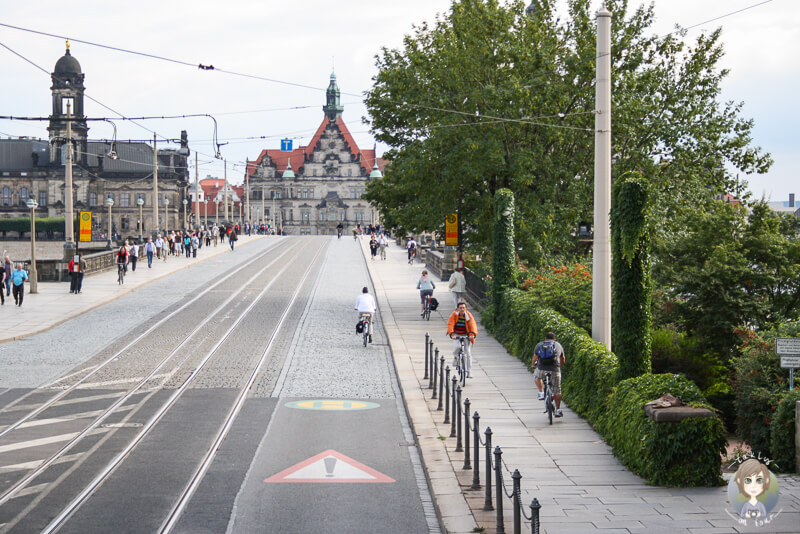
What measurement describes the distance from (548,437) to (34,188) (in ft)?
454

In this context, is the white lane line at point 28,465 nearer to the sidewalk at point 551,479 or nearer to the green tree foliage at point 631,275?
the sidewalk at point 551,479

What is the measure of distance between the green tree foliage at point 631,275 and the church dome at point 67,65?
4399 inches

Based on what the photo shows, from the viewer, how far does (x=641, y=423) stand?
40.5 feet

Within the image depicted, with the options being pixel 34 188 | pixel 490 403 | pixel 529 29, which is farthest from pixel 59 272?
pixel 34 188

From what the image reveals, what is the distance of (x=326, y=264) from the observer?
62.2 m

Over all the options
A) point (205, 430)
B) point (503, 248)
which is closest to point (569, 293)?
point (503, 248)

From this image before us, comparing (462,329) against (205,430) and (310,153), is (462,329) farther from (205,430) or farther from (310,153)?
(310,153)

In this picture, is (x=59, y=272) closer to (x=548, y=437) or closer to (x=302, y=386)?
(x=302, y=386)

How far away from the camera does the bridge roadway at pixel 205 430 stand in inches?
433

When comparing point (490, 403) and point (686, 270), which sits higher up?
point (686, 270)

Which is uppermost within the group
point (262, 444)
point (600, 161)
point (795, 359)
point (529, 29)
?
point (529, 29)

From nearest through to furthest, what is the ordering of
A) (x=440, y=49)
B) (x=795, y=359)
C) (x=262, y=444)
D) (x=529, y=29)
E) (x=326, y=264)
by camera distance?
(x=795, y=359)
(x=262, y=444)
(x=529, y=29)
(x=440, y=49)
(x=326, y=264)

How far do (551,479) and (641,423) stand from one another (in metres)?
1.39

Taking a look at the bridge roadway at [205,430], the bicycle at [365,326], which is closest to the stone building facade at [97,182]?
the bridge roadway at [205,430]
